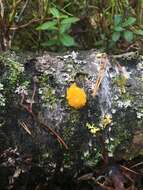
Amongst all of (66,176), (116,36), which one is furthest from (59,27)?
(66,176)

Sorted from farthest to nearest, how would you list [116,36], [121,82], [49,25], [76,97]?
[116,36] < [49,25] < [121,82] < [76,97]

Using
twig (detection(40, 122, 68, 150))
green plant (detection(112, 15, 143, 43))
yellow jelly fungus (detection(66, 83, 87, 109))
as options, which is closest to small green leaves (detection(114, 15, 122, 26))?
green plant (detection(112, 15, 143, 43))

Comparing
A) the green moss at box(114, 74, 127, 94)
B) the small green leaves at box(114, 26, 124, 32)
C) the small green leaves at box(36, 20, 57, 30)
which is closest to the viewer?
the green moss at box(114, 74, 127, 94)

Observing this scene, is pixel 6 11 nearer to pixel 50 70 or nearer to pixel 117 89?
pixel 50 70

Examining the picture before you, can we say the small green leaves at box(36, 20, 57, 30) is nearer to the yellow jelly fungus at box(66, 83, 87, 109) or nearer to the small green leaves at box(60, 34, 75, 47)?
the small green leaves at box(60, 34, 75, 47)

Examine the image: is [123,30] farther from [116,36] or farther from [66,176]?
[66,176]
